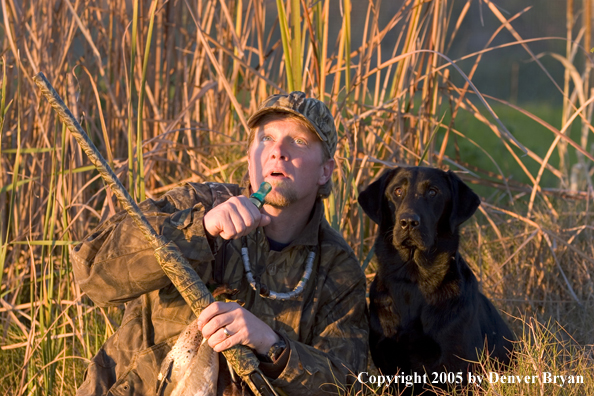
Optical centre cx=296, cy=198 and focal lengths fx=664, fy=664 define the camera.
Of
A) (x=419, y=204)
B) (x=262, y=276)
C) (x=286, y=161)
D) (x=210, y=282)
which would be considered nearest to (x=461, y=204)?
(x=419, y=204)

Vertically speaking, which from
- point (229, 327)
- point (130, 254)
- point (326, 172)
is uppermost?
point (326, 172)

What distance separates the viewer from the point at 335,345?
8.04ft

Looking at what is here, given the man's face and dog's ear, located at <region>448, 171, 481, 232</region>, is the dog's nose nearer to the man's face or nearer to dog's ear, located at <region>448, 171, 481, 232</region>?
dog's ear, located at <region>448, 171, 481, 232</region>

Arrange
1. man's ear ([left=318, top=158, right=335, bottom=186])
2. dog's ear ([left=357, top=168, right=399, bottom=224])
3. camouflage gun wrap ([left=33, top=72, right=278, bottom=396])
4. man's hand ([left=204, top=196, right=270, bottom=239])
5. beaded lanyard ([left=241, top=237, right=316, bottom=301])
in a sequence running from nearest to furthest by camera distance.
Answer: camouflage gun wrap ([left=33, top=72, right=278, bottom=396]) < man's hand ([left=204, top=196, right=270, bottom=239]) < beaded lanyard ([left=241, top=237, right=316, bottom=301]) < man's ear ([left=318, top=158, right=335, bottom=186]) < dog's ear ([left=357, top=168, right=399, bottom=224])

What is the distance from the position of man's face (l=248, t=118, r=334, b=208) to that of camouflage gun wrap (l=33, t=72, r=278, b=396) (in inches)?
21.7

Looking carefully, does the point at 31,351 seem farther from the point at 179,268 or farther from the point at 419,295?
the point at 419,295

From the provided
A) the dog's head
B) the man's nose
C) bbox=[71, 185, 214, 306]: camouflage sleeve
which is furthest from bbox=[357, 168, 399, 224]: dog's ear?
bbox=[71, 185, 214, 306]: camouflage sleeve

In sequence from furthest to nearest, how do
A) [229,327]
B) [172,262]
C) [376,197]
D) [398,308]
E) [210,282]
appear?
[376,197], [398,308], [210,282], [229,327], [172,262]

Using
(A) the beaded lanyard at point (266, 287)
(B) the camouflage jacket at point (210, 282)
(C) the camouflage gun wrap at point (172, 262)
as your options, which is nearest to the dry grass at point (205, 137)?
(B) the camouflage jacket at point (210, 282)

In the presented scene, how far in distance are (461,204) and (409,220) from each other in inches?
12.7

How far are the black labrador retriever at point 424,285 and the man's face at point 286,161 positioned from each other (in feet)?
1.09

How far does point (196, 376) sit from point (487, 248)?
2.12 meters

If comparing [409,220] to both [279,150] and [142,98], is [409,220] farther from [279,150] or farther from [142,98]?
[142,98]

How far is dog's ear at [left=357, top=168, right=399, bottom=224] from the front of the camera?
2695mm
